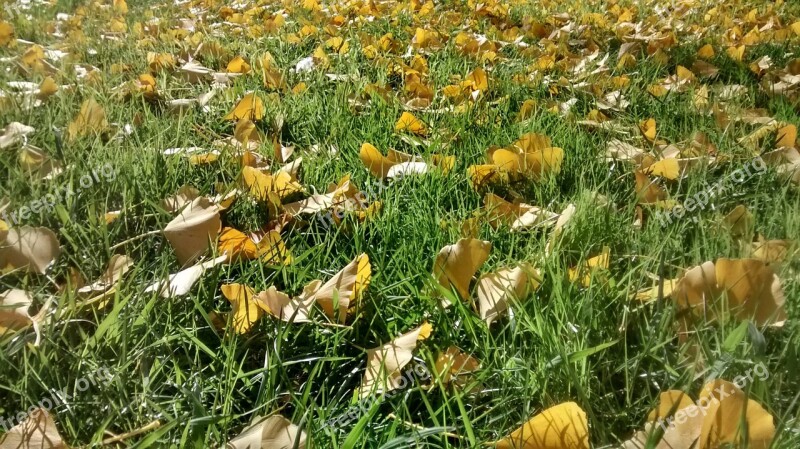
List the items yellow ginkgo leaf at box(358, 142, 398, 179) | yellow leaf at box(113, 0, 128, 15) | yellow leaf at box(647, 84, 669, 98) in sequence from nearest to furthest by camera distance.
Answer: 1. yellow ginkgo leaf at box(358, 142, 398, 179)
2. yellow leaf at box(647, 84, 669, 98)
3. yellow leaf at box(113, 0, 128, 15)

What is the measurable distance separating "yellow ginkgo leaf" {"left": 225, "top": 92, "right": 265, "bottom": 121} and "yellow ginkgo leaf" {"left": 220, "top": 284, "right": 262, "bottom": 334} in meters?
1.04

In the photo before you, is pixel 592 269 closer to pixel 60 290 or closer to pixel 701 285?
pixel 701 285

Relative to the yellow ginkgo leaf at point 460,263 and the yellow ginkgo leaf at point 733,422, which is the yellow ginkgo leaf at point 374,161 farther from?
the yellow ginkgo leaf at point 733,422

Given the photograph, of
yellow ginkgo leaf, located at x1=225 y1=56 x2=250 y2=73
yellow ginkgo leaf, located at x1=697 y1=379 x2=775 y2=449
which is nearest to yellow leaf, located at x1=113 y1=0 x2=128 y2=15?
yellow ginkgo leaf, located at x1=225 y1=56 x2=250 y2=73

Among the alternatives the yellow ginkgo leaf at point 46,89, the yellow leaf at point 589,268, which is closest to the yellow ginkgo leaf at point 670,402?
the yellow leaf at point 589,268

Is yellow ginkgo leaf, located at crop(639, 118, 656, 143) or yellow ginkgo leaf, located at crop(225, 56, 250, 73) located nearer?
yellow ginkgo leaf, located at crop(639, 118, 656, 143)

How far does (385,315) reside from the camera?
1271 millimetres

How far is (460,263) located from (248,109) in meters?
1.15

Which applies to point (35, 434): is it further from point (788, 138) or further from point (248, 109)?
point (788, 138)

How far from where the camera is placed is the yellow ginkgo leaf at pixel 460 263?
3.98ft

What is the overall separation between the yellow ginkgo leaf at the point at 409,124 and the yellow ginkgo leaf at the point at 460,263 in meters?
0.90

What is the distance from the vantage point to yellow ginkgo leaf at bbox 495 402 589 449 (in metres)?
0.87

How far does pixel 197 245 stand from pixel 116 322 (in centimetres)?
27

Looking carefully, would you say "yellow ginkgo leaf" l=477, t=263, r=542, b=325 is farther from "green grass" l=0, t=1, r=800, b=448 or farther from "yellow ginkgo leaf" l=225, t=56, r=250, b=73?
"yellow ginkgo leaf" l=225, t=56, r=250, b=73
